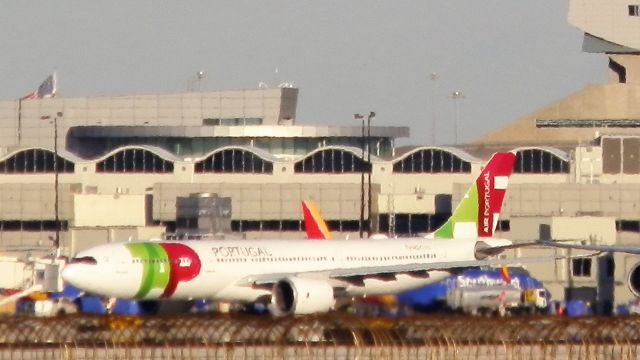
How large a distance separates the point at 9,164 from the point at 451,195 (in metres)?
32.1

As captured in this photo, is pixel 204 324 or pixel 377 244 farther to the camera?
pixel 377 244

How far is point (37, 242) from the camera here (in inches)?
4953

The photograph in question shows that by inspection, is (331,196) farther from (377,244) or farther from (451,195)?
(377,244)

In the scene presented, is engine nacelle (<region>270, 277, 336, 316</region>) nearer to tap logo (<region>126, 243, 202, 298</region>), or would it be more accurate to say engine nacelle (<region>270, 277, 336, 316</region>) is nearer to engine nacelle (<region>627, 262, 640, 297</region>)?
tap logo (<region>126, 243, 202, 298</region>)

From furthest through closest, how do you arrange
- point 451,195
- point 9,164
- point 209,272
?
point 9,164
point 451,195
point 209,272

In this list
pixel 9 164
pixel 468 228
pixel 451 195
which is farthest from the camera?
pixel 9 164

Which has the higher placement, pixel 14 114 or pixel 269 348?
pixel 14 114

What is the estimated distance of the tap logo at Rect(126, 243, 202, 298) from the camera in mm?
66625

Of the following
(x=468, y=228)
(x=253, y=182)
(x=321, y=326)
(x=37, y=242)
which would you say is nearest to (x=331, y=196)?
(x=253, y=182)

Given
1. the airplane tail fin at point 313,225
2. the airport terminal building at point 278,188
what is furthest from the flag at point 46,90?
the airplane tail fin at point 313,225

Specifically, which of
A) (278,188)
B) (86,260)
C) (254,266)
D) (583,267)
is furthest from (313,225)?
(278,188)

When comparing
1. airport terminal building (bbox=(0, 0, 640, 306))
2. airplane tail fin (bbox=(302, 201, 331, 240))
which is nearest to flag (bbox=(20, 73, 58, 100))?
airport terminal building (bbox=(0, 0, 640, 306))

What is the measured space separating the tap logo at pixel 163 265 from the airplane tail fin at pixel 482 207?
16.5 meters

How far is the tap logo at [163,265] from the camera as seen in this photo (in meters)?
66.6
